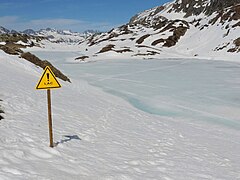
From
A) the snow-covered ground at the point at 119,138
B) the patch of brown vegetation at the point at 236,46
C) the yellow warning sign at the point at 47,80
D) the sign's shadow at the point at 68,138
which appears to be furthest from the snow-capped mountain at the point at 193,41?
the yellow warning sign at the point at 47,80

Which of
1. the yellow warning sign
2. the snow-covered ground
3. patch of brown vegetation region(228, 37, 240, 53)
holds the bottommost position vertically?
the snow-covered ground

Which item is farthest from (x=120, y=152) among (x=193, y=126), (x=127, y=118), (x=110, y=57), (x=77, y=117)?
(x=110, y=57)

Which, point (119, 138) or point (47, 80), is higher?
point (47, 80)

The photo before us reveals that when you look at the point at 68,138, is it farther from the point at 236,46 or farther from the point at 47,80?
the point at 236,46

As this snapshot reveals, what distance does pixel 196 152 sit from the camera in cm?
955

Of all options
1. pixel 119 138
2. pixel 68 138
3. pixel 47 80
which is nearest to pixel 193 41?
pixel 119 138

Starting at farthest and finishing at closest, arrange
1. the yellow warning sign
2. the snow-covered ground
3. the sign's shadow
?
the sign's shadow → the yellow warning sign → the snow-covered ground

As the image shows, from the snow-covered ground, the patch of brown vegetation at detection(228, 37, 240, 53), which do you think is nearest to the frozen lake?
the snow-covered ground

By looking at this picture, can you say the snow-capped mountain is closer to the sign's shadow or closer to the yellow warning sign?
the sign's shadow

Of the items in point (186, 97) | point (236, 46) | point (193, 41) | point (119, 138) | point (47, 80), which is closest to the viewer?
point (47, 80)

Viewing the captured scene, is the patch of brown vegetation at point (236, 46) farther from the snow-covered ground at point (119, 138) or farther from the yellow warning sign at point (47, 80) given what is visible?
the yellow warning sign at point (47, 80)

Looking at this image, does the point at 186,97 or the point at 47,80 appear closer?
the point at 47,80

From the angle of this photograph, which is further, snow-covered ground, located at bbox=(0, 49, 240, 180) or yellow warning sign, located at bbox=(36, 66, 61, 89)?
yellow warning sign, located at bbox=(36, 66, 61, 89)

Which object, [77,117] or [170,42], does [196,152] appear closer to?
[77,117]
